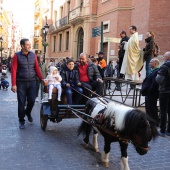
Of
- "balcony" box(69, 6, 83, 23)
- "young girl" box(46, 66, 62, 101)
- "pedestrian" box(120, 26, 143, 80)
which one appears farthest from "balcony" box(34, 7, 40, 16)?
"young girl" box(46, 66, 62, 101)

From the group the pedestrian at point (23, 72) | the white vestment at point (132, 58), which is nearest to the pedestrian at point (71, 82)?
the pedestrian at point (23, 72)

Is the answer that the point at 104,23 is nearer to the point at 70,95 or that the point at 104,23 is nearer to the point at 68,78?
the point at 68,78

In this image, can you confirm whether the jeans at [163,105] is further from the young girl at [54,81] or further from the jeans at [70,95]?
the young girl at [54,81]

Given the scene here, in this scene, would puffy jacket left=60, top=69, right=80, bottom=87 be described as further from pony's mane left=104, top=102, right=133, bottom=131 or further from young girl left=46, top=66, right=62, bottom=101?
pony's mane left=104, top=102, right=133, bottom=131

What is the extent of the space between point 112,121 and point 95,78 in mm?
3161

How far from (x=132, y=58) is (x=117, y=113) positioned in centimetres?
584

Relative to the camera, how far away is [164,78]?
5.97 m

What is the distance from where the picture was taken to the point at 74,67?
6547 millimetres

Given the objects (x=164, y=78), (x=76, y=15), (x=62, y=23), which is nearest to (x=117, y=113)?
(x=164, y=78)

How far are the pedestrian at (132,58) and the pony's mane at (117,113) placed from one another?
18.1 feet

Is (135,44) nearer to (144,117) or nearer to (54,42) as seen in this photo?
(144,117)

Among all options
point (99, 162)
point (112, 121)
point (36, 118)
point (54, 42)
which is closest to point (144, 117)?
point (112, 121)

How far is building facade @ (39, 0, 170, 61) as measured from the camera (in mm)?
17375

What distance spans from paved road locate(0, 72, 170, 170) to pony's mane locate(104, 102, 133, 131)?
Result: 3.59 feet
